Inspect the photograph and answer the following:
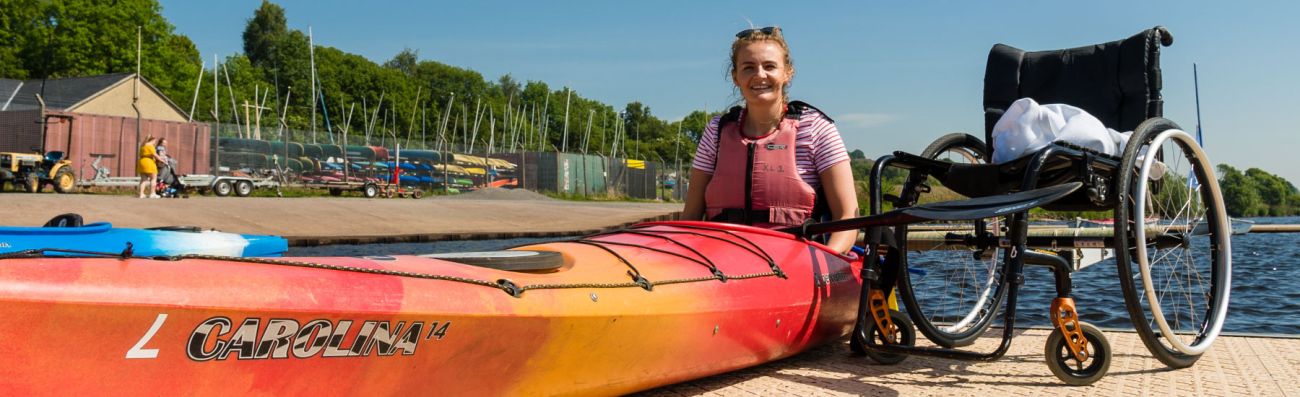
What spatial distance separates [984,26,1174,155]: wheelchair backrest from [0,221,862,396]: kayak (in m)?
2.28

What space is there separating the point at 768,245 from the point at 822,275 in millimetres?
331

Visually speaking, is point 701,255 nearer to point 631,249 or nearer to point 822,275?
point 631,249

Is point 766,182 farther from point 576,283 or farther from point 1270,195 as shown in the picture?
point 1270,195

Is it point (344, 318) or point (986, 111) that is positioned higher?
point (986, 111)

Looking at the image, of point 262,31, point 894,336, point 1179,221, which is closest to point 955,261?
point 1179,221

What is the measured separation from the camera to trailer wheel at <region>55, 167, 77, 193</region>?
2289 centimetres

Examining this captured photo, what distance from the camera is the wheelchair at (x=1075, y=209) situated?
3547 mm

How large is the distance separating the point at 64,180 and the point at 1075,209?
24628 millimetres

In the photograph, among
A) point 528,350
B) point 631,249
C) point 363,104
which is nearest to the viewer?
point 528,350

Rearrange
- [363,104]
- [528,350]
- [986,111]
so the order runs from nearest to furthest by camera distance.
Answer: [528,350]
[986,111]
[363,104]

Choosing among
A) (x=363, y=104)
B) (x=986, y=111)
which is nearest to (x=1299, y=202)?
(x=363, y=104)

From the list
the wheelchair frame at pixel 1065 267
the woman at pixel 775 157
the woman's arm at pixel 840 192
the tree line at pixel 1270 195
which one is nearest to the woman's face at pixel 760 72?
the woman at pixel 775 157

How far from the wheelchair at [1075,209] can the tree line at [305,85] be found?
25.2m

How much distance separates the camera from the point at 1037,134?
4.09 m
